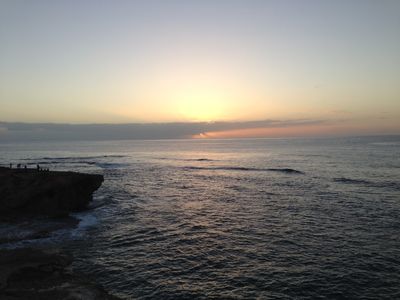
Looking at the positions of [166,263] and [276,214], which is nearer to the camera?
[166,263]

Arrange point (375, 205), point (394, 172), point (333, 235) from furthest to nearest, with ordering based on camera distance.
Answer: point (394, 172), point (375, 205), point (333, 235)

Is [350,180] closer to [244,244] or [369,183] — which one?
[369,183]

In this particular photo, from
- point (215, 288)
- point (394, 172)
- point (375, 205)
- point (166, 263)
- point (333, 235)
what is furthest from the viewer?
point (394, 172)

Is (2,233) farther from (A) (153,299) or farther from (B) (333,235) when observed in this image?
(B) (333,235)

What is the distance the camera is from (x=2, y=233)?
2761cm

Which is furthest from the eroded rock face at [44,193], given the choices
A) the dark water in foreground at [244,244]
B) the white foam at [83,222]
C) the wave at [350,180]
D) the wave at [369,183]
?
the wave at [350,180]

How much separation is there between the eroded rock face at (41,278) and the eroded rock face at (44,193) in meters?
12.1

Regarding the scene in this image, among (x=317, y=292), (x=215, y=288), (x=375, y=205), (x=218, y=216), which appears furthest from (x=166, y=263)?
(x=375, y=205)

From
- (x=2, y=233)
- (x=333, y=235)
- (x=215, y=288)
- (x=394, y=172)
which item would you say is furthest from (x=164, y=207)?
(x=394, y=172)

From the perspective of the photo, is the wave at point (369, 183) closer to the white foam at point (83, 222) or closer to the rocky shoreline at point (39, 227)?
the rocky shoreline at point (39, 227)

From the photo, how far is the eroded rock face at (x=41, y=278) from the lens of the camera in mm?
16141

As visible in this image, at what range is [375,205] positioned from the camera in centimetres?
3700

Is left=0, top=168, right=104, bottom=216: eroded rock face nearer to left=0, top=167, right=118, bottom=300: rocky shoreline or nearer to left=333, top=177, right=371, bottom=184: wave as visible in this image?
left=0, top=167, right=118, bottom=300: rocky shoreline

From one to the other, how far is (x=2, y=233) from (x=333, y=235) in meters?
26.1
